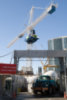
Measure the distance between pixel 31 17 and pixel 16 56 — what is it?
66.2 metres

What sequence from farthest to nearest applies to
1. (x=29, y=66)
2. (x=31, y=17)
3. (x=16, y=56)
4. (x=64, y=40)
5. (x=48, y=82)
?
(x=64, y=40)
(x=29, y=66)
(x=31, y=17)
(x=48, y=82)
(x=16, y=56)

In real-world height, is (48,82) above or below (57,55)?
below

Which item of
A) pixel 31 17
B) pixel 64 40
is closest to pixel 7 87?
pixel 31 17

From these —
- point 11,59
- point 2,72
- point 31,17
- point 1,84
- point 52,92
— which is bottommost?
point 52,92

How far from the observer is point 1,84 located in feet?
64.5

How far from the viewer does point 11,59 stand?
18891 mm

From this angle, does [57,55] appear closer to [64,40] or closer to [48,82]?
[48,82]

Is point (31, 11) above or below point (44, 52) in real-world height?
above

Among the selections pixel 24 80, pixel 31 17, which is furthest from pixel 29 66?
pixel 24 80

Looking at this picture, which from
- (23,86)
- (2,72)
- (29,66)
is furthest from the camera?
(29,66)

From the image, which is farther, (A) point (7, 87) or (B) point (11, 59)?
(A) point (7, 87)

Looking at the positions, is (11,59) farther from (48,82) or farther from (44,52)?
(48,82)

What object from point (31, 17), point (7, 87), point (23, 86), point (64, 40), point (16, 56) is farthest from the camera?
point (64, 40)

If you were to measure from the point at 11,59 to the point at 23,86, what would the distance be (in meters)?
10.3
